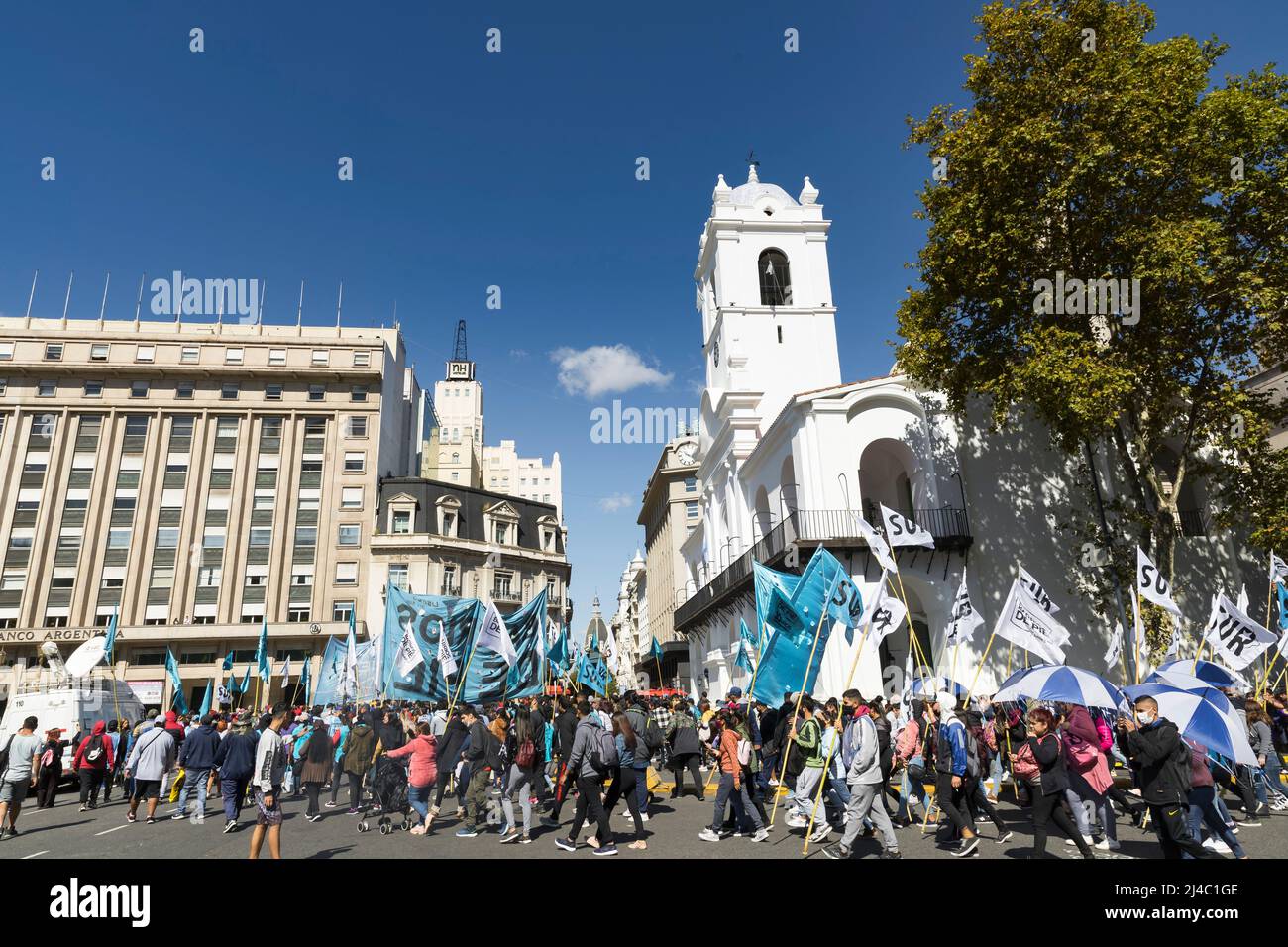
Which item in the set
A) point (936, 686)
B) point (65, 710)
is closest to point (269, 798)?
point (936, 686)

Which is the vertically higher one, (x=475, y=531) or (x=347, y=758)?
(x=475, y=531)

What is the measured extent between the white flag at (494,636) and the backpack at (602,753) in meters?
5.59

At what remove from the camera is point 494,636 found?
593 inches

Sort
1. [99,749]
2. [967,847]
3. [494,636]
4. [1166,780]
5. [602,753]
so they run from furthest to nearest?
[99,749]
[494,636]
[602,753]
[967,847]
[1166,780]

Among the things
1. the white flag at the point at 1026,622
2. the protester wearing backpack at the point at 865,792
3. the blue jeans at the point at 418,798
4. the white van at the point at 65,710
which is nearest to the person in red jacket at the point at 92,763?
the white van at the point at 65,710

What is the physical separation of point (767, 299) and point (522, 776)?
2929cm

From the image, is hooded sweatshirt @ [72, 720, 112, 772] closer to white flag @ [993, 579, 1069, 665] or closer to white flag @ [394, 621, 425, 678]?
white flag @ [394, 621, 425, 678]

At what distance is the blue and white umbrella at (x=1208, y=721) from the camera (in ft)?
24.2

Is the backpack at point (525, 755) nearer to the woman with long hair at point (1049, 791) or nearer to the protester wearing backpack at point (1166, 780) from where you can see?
the woman with long hair at point (1049, 791)

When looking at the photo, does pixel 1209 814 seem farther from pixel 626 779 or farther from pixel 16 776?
pixel 16 776

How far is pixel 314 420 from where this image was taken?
171 feet
